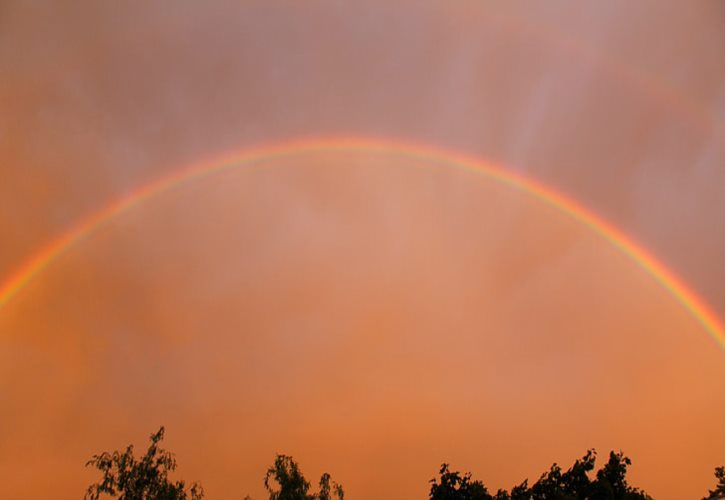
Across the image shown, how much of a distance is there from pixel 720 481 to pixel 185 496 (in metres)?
40.2

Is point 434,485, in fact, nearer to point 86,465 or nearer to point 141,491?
point 141,491

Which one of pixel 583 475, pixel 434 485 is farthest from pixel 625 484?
pixel 434 485

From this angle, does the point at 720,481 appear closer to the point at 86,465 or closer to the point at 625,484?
the point at 625,484

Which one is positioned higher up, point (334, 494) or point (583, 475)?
point (334, 494)

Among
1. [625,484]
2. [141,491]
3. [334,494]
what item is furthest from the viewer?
[334,494]

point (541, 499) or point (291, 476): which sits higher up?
point (291, 476)

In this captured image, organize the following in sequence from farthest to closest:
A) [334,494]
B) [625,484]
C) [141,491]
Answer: [334,494], [141,491], [625,484]

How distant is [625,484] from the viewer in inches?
1426

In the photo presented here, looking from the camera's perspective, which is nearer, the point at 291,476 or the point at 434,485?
the point at 434,485

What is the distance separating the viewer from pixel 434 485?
37.5 m

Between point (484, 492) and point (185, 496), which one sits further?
point (185, 496)

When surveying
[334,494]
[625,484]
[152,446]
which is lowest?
[625,484]

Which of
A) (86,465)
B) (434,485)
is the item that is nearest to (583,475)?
(434,485)

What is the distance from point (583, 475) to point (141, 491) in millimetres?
32502
